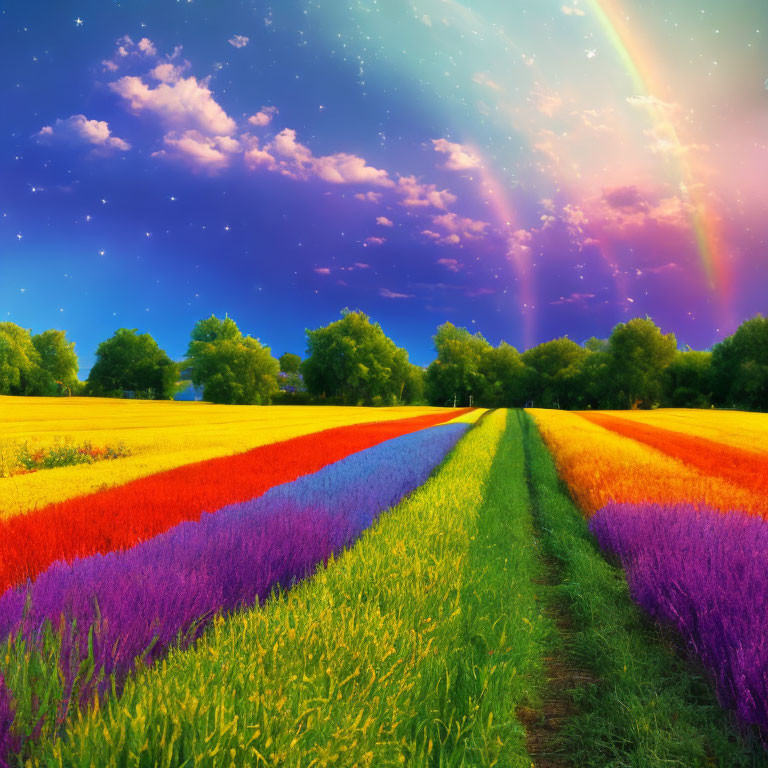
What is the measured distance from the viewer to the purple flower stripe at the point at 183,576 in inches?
88.5

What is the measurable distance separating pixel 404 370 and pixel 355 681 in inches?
2809

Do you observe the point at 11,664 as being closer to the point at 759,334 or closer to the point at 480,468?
the point at 480,468

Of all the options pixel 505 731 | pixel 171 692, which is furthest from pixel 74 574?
pixel 505 731

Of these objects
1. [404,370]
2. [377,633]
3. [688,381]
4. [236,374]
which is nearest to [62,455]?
[377,633]

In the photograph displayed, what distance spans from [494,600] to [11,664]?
3.13 m

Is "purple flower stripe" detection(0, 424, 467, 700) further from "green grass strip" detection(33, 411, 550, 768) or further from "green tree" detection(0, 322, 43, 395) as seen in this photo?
"green tree" detection(0, 322, 43, 395)

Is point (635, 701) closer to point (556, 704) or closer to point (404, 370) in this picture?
point (556, 704)

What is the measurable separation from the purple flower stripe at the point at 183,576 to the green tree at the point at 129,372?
252 ft

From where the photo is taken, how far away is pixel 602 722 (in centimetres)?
243

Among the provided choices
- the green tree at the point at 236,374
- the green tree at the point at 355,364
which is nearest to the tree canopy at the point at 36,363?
the green tree at the point at 236,374

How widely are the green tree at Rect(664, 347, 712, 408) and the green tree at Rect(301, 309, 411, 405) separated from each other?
127 feet

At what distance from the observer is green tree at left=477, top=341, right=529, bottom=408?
253 feet

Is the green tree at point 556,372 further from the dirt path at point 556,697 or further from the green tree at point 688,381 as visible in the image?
the dirt path at point 556,697

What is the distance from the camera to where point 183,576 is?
292 cm
